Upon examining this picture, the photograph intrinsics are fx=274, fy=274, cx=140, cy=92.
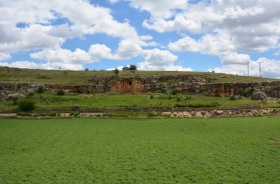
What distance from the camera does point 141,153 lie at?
17.6m

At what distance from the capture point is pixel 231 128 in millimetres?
26328

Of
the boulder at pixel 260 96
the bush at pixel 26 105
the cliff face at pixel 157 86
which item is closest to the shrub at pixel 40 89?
the cliff face at pixel 157 86

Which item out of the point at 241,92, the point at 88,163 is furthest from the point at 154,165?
the point at 241,92

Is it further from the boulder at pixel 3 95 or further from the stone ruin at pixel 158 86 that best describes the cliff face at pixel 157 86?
the boulder at pixel 3 95

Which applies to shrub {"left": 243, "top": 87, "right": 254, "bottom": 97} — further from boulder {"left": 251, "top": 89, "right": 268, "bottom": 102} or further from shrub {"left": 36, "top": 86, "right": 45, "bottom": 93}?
shrub {"left": 36, "top": 86, "right": 45, "bottom": 93}

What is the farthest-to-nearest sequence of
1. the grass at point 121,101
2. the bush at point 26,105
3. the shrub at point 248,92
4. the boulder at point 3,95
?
1. the shrub at point 248,92
2. the boulder at point 3,95
3. the grass at point 121,101
4. the bush at point 26,105

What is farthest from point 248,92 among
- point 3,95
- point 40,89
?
point 3,95

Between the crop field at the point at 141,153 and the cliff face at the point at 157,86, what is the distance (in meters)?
21.3

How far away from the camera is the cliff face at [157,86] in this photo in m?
49.9

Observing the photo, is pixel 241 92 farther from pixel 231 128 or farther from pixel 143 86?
pixel 231 128

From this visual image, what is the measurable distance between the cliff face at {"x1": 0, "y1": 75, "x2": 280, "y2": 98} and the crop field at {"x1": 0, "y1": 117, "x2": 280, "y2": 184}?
21.3 metres

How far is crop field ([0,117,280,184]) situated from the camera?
1352cm

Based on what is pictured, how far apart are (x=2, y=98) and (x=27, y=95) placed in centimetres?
378

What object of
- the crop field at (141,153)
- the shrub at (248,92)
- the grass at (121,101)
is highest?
the shrub at (248,92)
